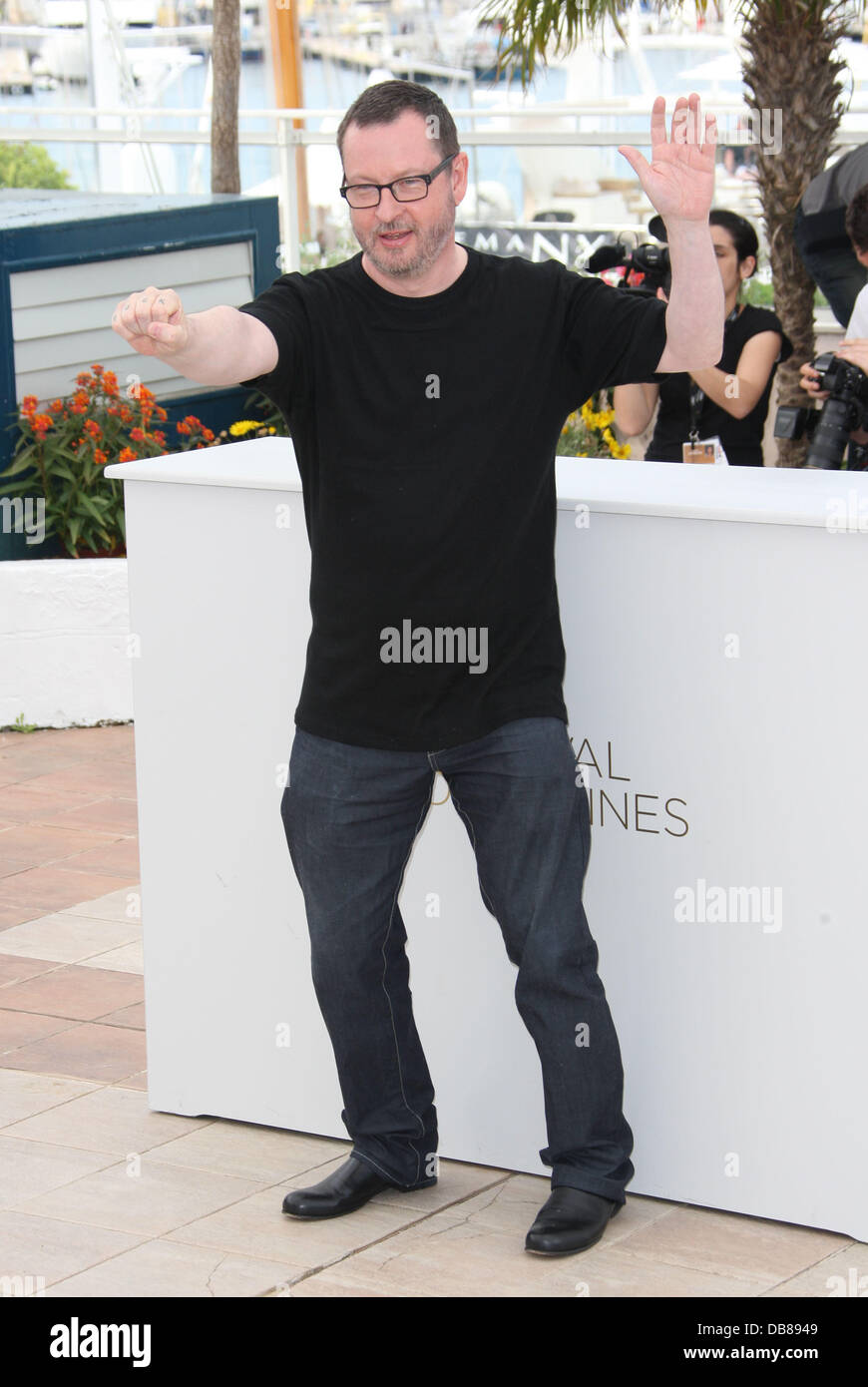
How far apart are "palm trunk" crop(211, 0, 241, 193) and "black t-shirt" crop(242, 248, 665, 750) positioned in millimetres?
5721

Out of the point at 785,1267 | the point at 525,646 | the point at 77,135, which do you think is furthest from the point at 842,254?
the point at 77,135

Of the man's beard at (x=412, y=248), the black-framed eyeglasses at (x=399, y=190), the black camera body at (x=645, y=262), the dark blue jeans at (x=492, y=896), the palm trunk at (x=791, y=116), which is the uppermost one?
the palm trunk at (x=791, y=116)

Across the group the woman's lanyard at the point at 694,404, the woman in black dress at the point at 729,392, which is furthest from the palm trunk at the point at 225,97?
the woman's lanyard at the point at 694,404

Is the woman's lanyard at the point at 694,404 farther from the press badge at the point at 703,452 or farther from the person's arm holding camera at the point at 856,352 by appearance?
the person's arm holding camera at the point at 856,352

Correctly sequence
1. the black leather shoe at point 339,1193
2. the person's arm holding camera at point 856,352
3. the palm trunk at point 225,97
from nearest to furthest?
1. the black leather shoe at point 339,1193
2. the person's arm holding camera at point 856,352
3. the palm trunk at point 225,97

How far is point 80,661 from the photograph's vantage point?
276 inches

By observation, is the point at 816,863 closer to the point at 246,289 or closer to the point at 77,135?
the point at 246,289

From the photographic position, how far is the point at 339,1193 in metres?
3.40

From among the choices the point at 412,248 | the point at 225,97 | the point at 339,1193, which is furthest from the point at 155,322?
the point at 225,97

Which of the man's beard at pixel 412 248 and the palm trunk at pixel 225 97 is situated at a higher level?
the palm trunk at pixel 225 97

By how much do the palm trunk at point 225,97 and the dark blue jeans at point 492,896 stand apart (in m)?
5.88

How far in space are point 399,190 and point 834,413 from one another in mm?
1382

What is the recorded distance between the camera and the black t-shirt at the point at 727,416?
17.0 ft

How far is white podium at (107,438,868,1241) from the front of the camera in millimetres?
3135
